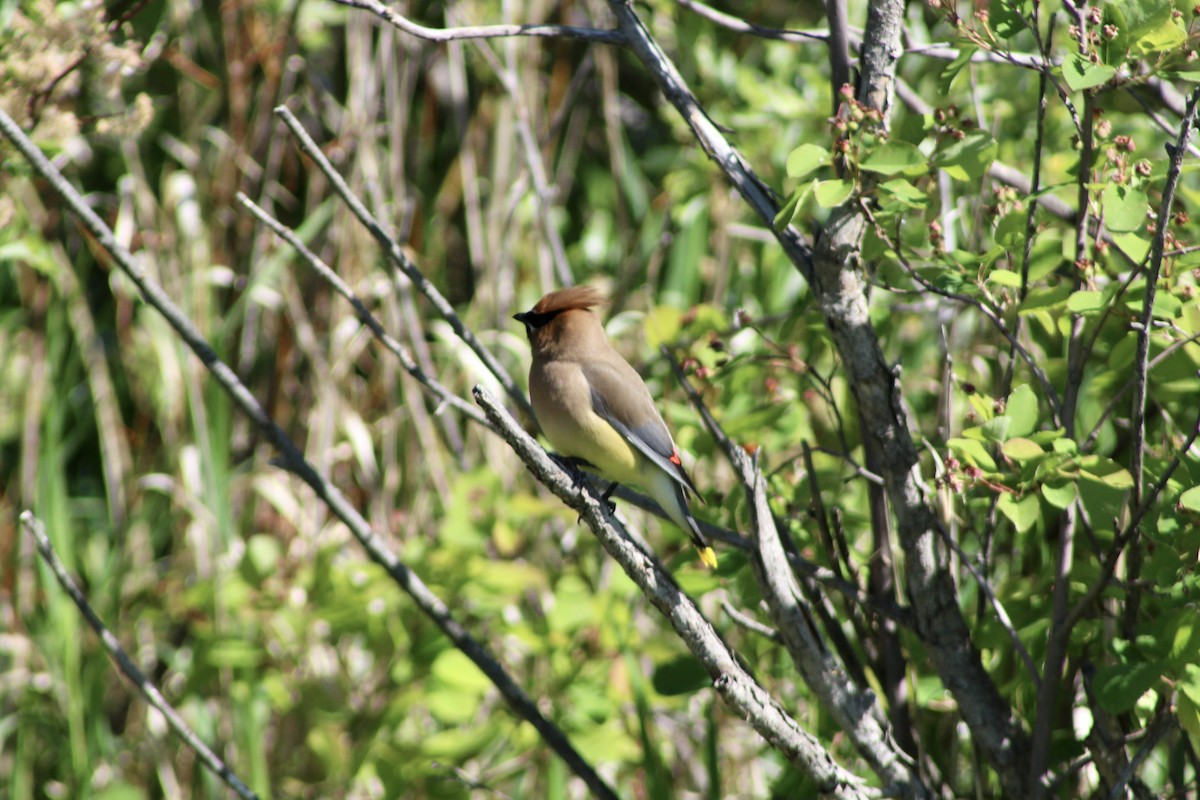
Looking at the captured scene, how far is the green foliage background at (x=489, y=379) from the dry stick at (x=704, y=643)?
0.30m

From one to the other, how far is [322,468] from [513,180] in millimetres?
1279

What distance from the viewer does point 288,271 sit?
170 inches

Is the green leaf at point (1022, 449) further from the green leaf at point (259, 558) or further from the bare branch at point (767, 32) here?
the green leaf at point (259, 558)

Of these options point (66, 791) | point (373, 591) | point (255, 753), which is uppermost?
point (373, 591)

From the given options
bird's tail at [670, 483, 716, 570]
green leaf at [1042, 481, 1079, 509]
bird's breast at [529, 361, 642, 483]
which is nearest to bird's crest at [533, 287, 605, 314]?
bird's breast at [529, 361, 642, 483]

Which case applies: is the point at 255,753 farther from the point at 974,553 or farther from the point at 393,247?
the point at 974,553

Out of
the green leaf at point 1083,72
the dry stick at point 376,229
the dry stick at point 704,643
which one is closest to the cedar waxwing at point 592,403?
the dry stick at point 376,229

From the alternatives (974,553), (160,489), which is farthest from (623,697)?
(160,489)

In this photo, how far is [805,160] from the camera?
1.89m

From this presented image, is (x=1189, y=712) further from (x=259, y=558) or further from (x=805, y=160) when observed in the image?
(x=259, y=558)

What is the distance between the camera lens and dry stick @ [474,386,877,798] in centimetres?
192

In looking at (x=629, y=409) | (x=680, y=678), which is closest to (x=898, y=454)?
(x=680, y=678)

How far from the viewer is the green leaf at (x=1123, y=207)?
1.78m

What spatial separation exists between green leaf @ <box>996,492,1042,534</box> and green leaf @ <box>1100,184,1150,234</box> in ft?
1.31
